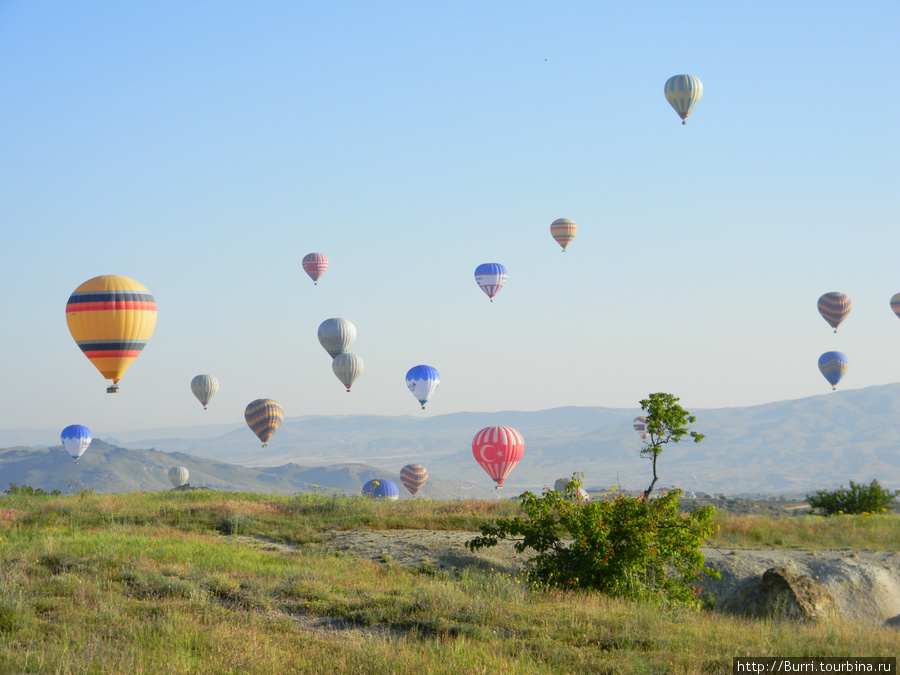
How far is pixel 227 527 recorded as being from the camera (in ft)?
87.2

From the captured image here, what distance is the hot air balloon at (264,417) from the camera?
3150 inches

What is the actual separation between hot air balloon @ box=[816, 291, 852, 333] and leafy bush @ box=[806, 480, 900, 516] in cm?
5403

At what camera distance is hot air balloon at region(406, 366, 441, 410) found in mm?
80769

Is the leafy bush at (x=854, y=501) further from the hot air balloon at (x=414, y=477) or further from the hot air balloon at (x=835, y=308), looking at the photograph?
the hot air balloon at (x=414, y=477)

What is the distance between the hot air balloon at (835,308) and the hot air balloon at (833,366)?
11458mm

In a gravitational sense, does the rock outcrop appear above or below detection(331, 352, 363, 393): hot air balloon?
below

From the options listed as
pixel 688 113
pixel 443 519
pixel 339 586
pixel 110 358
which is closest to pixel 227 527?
pixel 443 519

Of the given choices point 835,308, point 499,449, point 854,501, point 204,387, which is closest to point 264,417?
point 204,387

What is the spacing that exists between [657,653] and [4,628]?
887 centimetres

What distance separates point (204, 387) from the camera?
100875 millimetres

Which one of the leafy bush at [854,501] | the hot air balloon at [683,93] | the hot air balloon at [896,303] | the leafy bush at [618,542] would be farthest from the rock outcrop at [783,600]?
the hot air balloon at [896,303]

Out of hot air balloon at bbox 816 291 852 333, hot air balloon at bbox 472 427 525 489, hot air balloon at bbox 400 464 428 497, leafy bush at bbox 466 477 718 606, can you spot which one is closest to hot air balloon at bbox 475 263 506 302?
hot air balloon at bbox 472 427 525 489

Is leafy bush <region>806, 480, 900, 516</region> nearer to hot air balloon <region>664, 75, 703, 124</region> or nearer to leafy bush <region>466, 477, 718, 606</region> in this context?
leafy bush <region>466, 477, 718, 606</region>

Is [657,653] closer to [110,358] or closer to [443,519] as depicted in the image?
[443,519]
